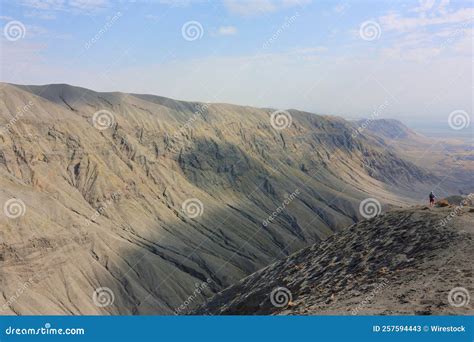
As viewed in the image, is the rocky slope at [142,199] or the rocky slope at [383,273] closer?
the rocky slope at [383,273]

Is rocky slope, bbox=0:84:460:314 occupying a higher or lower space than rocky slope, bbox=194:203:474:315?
higher

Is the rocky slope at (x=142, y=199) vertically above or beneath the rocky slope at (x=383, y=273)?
above

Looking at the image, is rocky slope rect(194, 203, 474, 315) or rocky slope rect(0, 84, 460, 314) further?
rocky slope rect(0, 84, 460, 314)

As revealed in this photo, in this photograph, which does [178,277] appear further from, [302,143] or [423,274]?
[302,143]

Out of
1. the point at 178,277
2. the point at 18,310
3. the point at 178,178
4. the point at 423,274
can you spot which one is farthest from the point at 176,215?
the point at 423,274

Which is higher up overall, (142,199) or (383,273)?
(142,199)
